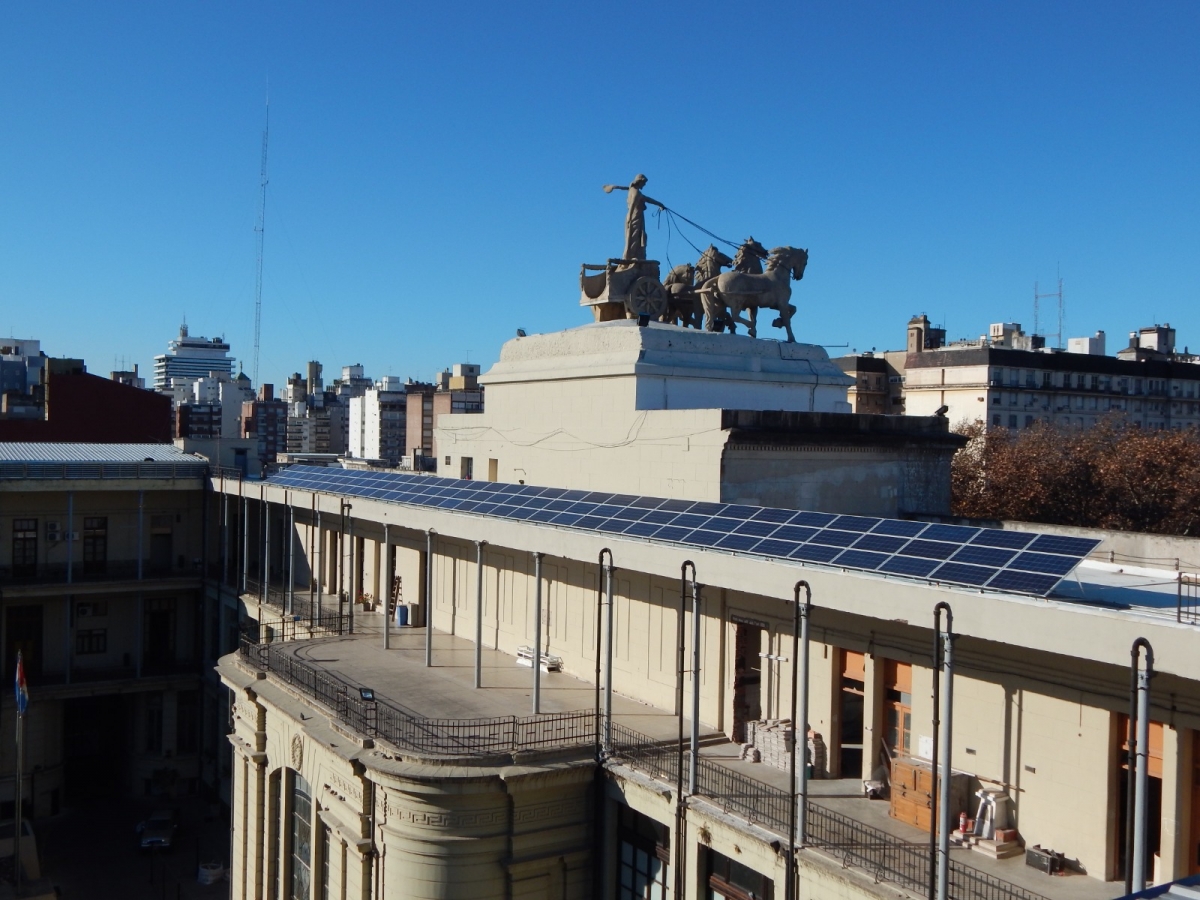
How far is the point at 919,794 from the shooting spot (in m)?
15.9

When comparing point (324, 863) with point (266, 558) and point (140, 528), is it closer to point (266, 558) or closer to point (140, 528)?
point (266, 558)

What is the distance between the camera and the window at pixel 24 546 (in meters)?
42.9

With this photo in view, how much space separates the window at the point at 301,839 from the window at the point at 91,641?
24.8 m

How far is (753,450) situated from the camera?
24.5 meters

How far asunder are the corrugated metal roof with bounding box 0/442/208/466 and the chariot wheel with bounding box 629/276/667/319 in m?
23.7

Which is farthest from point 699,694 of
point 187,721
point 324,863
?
point 187,721

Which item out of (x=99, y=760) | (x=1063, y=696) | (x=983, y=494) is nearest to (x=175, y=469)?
(x=99, y=760)

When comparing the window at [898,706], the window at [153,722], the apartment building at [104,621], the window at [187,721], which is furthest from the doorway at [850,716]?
the window at [153,722]

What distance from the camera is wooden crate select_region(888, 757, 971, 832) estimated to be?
51.6ft

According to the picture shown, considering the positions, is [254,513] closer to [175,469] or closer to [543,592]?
[175,469]

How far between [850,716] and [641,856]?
14.3 feet

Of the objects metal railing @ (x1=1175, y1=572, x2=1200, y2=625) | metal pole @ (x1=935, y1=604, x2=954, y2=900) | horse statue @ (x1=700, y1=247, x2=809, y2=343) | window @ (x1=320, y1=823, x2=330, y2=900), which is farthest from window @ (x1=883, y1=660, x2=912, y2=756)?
horse statue @ (x1=700, y1=247, x2=809, y2=343)

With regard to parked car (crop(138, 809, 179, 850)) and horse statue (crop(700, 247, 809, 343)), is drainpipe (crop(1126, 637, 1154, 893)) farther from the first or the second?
parked car (crop(138, 809, 179, 850))

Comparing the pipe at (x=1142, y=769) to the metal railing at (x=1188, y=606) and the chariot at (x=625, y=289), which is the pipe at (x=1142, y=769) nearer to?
the metal railing at (x=1188, y=606)
